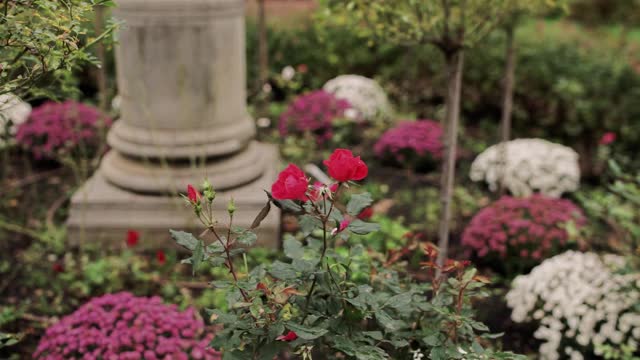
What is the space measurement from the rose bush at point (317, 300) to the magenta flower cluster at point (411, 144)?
388 cm

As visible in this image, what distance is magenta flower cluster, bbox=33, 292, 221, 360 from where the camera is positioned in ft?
9.89

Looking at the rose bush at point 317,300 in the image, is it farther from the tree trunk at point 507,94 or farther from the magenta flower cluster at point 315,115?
the magenta flower cluster at point 315,115

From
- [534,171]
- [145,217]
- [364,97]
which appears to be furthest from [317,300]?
[364,97]

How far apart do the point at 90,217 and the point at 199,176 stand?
0.84m

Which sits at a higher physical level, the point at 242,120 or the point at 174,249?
the point at 242,120

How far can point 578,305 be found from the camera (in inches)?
140

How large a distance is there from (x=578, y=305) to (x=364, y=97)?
15.2ft

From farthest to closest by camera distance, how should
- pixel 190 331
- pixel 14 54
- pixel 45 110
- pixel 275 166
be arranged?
pixel 45 110
pixel 275 166
pixel 190 331
pixel 14 54

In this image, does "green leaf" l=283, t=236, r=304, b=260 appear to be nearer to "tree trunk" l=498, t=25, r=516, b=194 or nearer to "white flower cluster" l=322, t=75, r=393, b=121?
"tree trunk" l=498, t=25, r=516, b=194

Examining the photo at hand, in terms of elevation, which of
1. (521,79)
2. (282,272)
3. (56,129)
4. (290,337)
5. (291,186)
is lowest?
(56,129)

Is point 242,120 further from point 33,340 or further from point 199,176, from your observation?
point 33,340

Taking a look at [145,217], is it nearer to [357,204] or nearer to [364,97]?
[357,204]

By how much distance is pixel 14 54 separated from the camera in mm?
2691

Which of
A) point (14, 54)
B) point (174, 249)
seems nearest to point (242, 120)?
point (174, 249)
